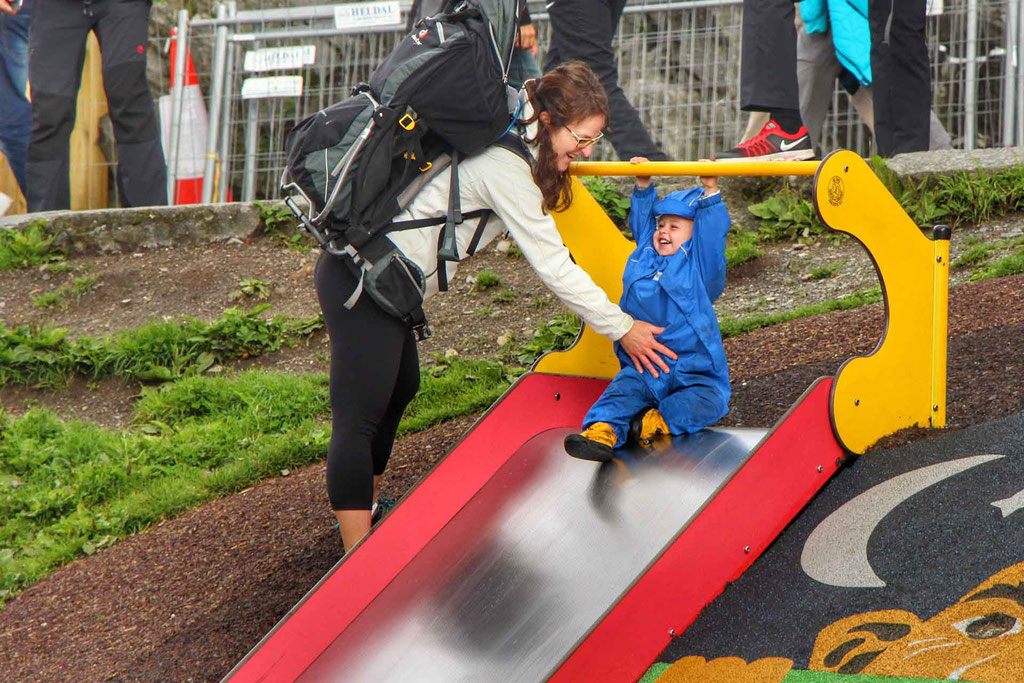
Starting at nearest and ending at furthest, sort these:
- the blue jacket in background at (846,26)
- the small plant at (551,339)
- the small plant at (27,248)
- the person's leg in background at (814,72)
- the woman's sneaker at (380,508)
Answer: the woman's sneaker at (380,508)
the small plant at (551,339)
the blue jacket in background at (846,26)
the person's leg in background at (814,72)
the small plant at (27,248)

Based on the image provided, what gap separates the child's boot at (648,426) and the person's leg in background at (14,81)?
575 centimetres

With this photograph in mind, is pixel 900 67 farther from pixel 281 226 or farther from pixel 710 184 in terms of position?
pixel 281 226

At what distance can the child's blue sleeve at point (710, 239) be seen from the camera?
3.74 meters

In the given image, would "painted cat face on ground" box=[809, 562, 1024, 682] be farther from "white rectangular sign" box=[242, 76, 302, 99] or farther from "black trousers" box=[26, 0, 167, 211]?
"white rectangular sign" box=[242, 76, 302, 99]

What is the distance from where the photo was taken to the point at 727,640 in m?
3.17

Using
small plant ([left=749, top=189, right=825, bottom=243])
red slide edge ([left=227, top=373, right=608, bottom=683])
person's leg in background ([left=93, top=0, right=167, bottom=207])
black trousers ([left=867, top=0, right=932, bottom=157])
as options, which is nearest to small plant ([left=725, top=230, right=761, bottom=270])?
small plant ([left=749, top=189, right=825, bottom=243])

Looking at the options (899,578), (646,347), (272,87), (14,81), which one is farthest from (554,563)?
(14,81)

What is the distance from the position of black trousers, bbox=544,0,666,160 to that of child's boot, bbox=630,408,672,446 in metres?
2.69

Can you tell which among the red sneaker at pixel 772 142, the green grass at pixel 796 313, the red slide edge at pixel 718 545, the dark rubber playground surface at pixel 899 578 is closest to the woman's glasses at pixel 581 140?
the red slide edge at pixel 718 545

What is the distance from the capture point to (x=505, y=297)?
21.6 ft

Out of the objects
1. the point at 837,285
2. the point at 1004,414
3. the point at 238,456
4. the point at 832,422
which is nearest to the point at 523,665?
the point at 832,422

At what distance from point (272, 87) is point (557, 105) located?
16.7 feet

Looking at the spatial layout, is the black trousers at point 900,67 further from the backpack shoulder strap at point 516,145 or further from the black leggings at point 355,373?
the black leggings at point 355,373

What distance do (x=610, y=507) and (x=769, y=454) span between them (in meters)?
0.52
